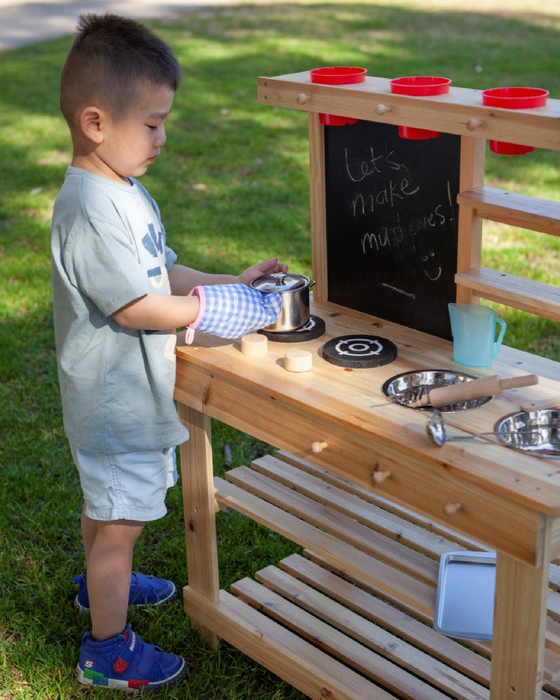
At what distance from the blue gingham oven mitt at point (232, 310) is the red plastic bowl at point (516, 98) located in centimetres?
66

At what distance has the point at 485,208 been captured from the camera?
6.86 ft

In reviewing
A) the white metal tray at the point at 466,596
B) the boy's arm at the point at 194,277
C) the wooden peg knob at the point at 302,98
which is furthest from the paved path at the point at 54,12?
the white metal tray at the point at 466,596

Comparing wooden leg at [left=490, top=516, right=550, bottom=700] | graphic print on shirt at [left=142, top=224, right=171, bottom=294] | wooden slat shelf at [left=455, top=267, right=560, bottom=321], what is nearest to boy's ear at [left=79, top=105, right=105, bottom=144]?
graphic print on shirt at [left=142, top=224, right=171, bottom=294]

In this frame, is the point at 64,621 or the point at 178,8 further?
the point at 178,8

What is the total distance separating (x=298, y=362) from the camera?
2.14 meters

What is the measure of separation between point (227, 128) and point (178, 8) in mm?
6145

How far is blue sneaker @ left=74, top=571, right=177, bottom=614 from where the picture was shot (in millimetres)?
2732

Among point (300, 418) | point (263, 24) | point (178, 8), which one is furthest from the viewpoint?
point (178, 8)

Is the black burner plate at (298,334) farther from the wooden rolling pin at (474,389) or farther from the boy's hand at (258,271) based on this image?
the wooden rolling pin at (474,389)

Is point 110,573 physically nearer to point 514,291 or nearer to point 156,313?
point 156,313

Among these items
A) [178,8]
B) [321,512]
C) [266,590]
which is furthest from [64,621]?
[178,8]

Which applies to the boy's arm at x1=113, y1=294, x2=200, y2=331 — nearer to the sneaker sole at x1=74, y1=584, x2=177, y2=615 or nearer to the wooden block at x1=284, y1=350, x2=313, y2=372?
the wooden block at x1=284, y1=350, x2=313, y2=372

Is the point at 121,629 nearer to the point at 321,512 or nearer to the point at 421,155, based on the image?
the point at 321,512

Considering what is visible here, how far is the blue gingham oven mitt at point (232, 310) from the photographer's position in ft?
7.15
